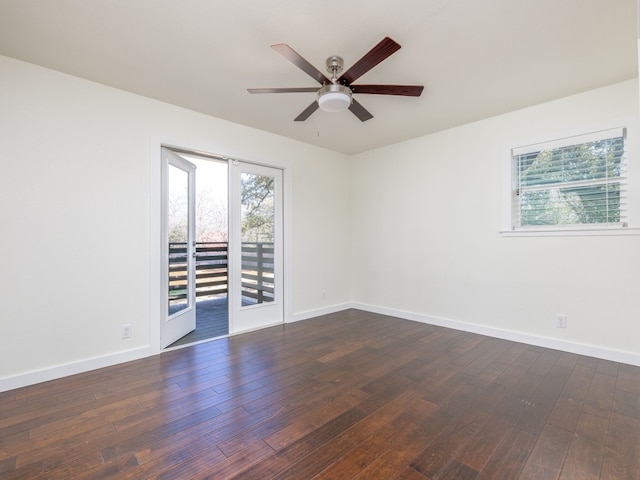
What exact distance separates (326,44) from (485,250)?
288cm

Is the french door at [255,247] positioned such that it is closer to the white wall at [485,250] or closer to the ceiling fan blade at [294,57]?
the white wall at [485,250]

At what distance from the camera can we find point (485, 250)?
12.1 feet

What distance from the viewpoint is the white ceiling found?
6.31 ft

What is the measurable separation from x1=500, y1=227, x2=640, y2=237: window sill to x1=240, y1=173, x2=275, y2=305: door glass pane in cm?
289

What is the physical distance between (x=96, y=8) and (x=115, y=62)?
0.64m

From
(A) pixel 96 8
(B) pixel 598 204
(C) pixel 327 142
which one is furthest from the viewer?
(C) pixel 327 142

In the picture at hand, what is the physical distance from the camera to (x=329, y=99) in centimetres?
229

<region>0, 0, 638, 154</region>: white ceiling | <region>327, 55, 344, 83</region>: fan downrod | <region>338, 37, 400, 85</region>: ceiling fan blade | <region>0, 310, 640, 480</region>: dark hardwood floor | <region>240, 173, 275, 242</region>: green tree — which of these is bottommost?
<region>0, 310, 640, 480</region>: dark hardwood floor

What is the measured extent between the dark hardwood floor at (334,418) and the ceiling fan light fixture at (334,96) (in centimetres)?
219

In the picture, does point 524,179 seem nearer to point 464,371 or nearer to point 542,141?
point 542,141

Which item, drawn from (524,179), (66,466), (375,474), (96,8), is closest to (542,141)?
(524,179)

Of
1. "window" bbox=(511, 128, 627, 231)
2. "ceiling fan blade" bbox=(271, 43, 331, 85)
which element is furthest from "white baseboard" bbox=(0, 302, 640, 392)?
"ceiling fan blade" bbox=(271, 43, 331, 85)

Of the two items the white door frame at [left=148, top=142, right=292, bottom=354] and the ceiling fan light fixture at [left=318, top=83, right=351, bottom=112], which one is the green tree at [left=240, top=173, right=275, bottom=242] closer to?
the white door frame at [left=148, top=142, right=292, bottom=354]

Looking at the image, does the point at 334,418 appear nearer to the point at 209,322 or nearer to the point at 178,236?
the point at 178,236
